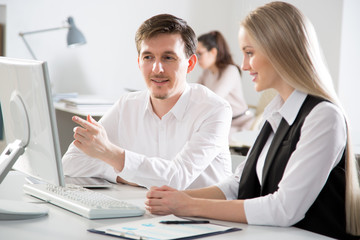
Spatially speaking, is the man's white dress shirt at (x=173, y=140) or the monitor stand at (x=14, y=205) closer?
the monitor stand at (x=14, y=205)

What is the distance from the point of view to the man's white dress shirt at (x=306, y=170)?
1.38 m

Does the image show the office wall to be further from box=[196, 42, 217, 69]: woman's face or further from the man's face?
the man's face

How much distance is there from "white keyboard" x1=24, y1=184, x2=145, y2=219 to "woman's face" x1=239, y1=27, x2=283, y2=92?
506 millimetres

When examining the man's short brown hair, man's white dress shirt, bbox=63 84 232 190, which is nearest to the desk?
man's white dress shirt, bbox=63 84 232 190

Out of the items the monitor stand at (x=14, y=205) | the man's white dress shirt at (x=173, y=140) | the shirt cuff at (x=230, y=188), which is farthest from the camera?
the man's white dress shirt at (x=173, y=140)

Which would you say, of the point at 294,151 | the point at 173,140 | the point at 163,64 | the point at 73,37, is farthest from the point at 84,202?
the point at 73,37

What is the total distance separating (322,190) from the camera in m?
1.42

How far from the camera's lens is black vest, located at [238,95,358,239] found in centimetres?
142

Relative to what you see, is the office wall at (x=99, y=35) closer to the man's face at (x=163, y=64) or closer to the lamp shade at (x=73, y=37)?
the lamp shade at (x=73, y=37)

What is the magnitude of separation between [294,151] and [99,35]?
375 centimetres

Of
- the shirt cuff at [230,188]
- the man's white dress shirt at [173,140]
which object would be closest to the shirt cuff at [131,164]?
the man's white dress shirt at [173,140]

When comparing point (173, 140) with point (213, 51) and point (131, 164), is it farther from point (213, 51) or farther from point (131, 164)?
point (213, 51)

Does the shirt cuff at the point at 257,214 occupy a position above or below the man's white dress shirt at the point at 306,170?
below

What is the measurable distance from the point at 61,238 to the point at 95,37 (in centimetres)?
385
